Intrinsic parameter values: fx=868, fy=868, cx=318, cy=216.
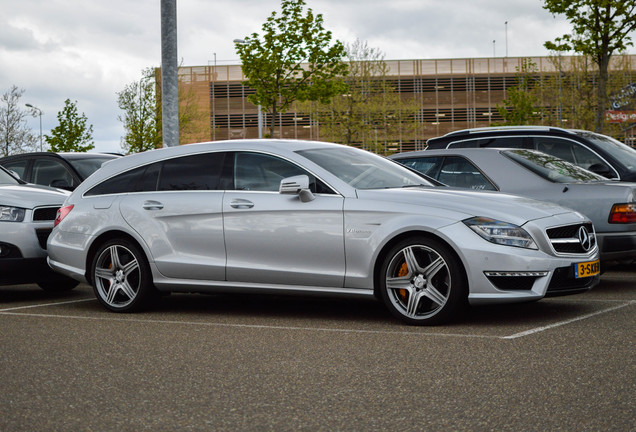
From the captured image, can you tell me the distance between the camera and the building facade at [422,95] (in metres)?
60.5

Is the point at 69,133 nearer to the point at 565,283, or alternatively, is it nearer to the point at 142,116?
the point at 142,116

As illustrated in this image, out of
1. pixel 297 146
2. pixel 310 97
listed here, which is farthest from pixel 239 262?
pixel 310 97

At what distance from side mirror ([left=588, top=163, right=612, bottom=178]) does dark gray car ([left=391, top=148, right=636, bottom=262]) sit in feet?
1.99

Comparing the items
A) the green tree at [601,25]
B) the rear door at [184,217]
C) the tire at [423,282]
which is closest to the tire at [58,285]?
the rear door at [184,217]

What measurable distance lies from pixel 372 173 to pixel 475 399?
3.46 meters

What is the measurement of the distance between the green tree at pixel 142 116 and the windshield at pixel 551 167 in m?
32.5

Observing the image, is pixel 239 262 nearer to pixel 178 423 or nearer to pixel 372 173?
pixel 372 173

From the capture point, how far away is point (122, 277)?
8188 mm

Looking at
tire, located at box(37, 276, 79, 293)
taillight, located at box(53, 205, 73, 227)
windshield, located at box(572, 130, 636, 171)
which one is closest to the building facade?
windshield, located at box(572, 130, 636, 171)

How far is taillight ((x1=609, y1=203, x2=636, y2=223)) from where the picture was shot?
873cm

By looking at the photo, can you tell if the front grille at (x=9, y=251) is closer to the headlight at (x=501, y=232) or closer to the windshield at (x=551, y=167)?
the headlight at (x=501, y=232)

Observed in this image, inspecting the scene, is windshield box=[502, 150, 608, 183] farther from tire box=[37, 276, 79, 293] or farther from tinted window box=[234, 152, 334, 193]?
tire box=[37, 276, 79, 293]

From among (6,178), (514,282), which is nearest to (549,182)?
(514,282)

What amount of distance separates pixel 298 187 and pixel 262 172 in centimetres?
61
